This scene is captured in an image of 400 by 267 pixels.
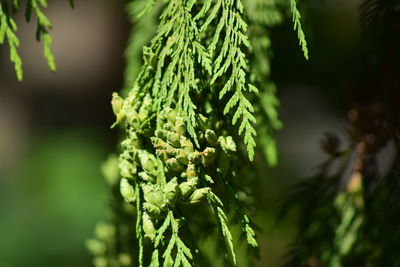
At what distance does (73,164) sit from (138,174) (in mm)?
3738

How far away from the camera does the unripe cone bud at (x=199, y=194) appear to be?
2.43 ft

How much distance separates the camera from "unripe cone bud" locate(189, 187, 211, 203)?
742 millimetres

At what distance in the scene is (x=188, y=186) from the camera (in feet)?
2.44

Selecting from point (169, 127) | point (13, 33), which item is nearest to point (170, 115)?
point (169, 127)

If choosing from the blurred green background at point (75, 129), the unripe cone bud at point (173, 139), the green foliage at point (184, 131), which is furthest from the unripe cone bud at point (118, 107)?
the blurred green background at point (75, 129)

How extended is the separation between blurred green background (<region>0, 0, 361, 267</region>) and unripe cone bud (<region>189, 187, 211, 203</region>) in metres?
1.65

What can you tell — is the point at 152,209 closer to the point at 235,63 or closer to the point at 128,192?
the point at 128,192

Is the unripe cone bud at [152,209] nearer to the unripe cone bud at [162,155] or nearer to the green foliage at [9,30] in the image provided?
the unripe cone bud at [162,155]

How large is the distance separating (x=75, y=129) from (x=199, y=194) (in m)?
4.23

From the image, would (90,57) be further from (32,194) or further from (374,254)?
(374,254)

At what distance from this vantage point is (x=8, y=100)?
5.58 metres

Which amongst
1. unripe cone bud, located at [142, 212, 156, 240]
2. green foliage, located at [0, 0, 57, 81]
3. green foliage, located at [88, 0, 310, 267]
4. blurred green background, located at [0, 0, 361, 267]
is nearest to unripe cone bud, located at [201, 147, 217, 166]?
green foliage, located at [88, 0, 310, 267]

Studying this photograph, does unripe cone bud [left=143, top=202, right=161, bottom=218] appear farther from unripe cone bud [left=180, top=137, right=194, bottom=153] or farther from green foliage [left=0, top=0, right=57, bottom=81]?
green foliage [left=0, top=0, right=57, bottom=81]

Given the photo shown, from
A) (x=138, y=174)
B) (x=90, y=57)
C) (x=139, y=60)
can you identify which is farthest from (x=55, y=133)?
(x=138, y=174)
